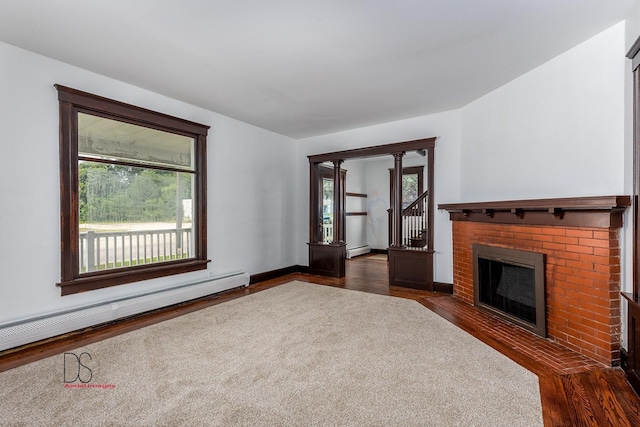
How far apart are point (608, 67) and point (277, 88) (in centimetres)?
322

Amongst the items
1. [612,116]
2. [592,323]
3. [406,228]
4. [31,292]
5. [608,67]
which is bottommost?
[592,323]

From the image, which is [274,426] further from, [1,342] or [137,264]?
[137,264]

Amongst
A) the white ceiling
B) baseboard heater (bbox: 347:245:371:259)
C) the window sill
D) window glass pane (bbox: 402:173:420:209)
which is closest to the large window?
the window sill

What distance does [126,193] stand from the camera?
143 inches

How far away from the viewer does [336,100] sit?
407cm

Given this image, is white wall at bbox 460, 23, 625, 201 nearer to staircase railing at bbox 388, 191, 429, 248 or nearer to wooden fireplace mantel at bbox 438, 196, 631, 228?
wooden fireplace mantel at bbox 438, 196, 631, 228

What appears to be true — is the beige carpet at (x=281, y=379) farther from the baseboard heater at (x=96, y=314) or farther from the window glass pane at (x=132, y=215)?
the window glass pane at (x=132, y=215)

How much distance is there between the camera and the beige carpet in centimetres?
178

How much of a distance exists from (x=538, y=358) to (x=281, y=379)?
2.14 meters

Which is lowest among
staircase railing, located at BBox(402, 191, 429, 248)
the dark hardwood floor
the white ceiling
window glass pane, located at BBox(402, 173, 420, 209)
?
the dark hardwood floor

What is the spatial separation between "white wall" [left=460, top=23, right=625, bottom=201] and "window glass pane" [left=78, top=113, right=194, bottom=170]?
419cm

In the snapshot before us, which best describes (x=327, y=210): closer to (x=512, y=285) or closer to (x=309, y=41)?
(x=512, y=285)

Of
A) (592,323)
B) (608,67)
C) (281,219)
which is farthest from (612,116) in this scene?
(281,219)

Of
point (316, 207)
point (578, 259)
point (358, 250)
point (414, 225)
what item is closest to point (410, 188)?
point (358, 250)
